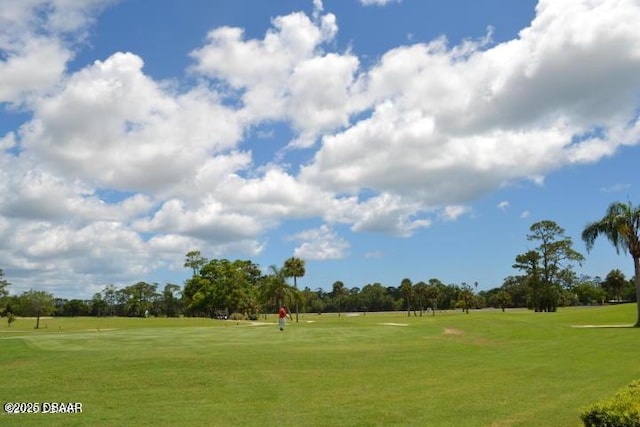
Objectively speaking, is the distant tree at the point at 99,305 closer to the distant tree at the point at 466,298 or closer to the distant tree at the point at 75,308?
the distant tree at the point at 75,308

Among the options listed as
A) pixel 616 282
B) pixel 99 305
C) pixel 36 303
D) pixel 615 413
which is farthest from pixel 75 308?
pixel 615 413

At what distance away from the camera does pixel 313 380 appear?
61.8 ft

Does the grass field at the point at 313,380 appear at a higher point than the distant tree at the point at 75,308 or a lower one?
lower

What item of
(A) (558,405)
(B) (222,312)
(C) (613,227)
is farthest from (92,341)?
(B) (222,312)

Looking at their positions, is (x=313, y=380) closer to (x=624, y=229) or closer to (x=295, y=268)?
(x=624, y=229)

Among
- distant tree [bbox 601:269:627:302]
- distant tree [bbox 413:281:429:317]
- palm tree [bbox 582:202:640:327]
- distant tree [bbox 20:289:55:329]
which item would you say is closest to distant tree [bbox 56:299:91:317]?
distant tree [bbox 20:289:55:329]

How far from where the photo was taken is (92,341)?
3109 cm

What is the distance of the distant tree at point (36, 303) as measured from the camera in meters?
91.8

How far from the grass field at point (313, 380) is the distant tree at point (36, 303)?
68.3 meters

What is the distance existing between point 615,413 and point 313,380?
1169cm

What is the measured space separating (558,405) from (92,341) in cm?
2515

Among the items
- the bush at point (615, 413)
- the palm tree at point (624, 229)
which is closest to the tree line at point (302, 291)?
the palm tree at point (624, 229)

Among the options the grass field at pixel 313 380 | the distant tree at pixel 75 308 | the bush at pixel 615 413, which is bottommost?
the grass field at pixel 313 380

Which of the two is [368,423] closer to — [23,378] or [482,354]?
[23,378]
